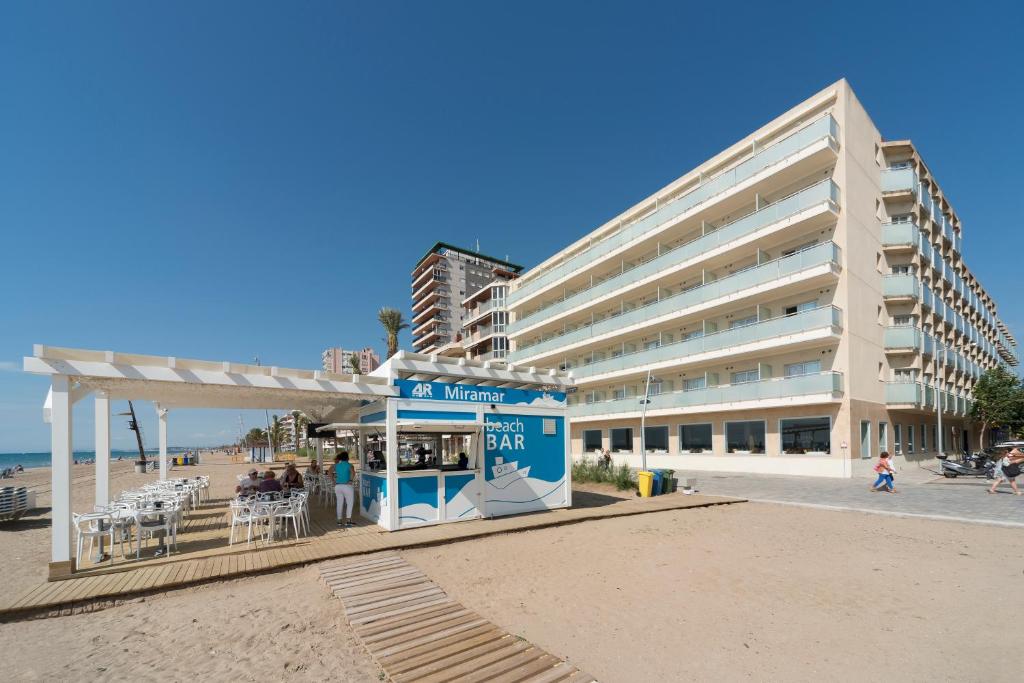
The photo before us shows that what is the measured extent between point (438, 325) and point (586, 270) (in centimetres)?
3913

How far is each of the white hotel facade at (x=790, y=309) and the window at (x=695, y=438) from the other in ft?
0.24

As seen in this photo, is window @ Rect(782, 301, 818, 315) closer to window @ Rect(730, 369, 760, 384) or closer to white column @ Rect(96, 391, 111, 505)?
window @ Rect(730, 369, 760, 384)

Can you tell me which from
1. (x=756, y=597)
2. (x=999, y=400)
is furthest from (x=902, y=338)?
(x=756, y=597)

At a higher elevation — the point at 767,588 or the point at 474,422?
the point at 474,422

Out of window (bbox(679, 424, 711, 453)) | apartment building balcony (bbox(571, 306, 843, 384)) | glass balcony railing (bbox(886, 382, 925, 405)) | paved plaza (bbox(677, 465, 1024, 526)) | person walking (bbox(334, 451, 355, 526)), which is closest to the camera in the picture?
person walking (bbox(334, 451, 355, 526))

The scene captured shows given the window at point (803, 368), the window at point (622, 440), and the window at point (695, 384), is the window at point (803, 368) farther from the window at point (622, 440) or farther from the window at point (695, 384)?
the window at point (622, 440)

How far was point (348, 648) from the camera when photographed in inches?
210

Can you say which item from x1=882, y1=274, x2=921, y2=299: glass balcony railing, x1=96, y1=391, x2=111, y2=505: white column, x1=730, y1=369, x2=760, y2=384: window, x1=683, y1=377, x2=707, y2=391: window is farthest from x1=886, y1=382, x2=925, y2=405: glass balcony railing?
x1=96, y1=391, x2=111, y2=505: white column

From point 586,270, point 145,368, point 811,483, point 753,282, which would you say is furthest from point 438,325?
point 145,368

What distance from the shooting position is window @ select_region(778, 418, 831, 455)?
73.0ft

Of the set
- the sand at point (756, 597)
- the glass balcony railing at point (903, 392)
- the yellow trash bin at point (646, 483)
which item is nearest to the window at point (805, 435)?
the glass balcony railing at point (903, 392)

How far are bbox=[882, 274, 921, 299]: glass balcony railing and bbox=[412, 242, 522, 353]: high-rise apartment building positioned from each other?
5106 centimetres

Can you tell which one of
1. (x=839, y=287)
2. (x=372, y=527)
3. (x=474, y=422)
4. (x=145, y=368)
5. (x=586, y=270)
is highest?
(x=586, y=270)

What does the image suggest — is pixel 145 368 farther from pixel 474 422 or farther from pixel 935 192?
pixel 935 192
